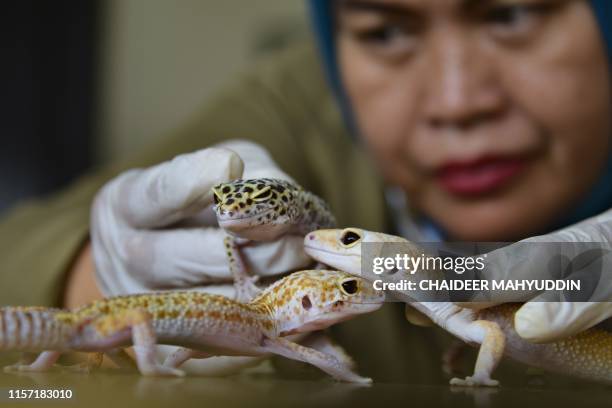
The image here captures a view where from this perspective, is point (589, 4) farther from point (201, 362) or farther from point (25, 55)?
point (25, 55)

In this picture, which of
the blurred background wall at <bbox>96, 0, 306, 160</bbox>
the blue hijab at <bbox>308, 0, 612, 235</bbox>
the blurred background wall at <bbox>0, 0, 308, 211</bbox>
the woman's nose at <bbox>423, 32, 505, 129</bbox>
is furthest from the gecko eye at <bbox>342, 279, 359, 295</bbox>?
the blurred background wall at <bbox>96, 0, 306, 160</bbox>

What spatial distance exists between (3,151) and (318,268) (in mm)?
2104

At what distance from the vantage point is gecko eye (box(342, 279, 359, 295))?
1.41 feet

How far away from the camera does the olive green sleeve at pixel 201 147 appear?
2.52 ft

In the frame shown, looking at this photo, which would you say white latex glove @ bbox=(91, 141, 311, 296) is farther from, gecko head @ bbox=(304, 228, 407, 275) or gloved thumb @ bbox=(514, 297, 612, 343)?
gloved thumb @ bbox=(514, 297, 612, 343)

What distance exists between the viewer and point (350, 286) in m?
0.43

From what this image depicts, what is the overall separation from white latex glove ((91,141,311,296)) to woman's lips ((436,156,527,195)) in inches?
15.6

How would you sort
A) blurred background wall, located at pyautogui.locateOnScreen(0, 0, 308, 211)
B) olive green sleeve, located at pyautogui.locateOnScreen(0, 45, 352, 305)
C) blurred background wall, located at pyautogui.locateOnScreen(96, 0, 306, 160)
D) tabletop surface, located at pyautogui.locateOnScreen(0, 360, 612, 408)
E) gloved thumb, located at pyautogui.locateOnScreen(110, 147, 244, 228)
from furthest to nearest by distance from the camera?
1. blurred background wall, located at pyautogui.locateOnScreen(96, 0, 306, 160)
2. blurred background wall, located at pyautogui.locateOnScreen(0, 0, 308, 211)
3. olive green sleeve, located at pyautogui.locateOnScreen(0, 45, 352, 305)
4. gloved thumb, located at pyautogui.locateOnScreen(110, 147, 244, 228)
5. tabletop surface, located at pyautogui.locateOnScreen(0, 360, 612, 408)

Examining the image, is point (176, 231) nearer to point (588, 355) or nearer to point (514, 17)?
point (588, 355)

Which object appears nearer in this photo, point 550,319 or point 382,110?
point 550,319

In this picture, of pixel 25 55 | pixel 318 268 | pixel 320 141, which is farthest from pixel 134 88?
pixel 318 268

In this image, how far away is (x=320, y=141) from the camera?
131cm

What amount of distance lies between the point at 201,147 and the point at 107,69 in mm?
2176

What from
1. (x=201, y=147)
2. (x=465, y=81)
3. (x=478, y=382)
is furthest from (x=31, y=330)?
(x=465, y=81)
